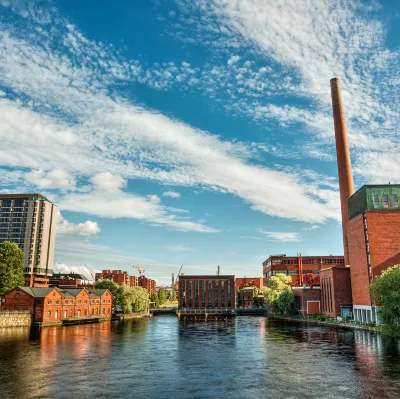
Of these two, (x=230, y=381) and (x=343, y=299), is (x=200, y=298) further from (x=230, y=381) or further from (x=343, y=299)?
(x=230, y=381)

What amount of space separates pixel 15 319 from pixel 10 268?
19515mm

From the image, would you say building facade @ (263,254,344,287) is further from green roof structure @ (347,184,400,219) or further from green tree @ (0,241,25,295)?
green tree @ (0,241,25,295)

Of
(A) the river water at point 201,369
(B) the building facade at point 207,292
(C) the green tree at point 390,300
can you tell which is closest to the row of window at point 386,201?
(C) the green tree at point 390,300

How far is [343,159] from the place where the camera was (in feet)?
341

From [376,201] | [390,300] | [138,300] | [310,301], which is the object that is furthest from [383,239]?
[138,300]

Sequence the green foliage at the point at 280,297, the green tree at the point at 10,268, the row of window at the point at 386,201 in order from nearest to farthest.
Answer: the row of window at the point at 386,201
the green tree at the point at 10,268
the green foliage at the point at 280,297

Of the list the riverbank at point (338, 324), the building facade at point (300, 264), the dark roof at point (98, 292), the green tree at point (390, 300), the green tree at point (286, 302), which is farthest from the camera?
the building facade at point (300, 264)

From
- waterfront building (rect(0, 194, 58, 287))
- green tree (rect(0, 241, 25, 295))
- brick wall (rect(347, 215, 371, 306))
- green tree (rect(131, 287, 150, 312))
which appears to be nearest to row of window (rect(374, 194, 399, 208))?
brick wall (rect(347, 215, 371, 306))

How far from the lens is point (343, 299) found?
9862 centimetres

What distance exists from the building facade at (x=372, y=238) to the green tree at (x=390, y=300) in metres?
18.6

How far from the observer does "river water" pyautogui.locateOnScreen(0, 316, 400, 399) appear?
29594mm

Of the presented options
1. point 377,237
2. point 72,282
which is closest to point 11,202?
point 72,282

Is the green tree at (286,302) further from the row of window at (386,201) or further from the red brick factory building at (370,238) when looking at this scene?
the row of window at (386,201)

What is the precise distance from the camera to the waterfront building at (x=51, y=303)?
91438mm
